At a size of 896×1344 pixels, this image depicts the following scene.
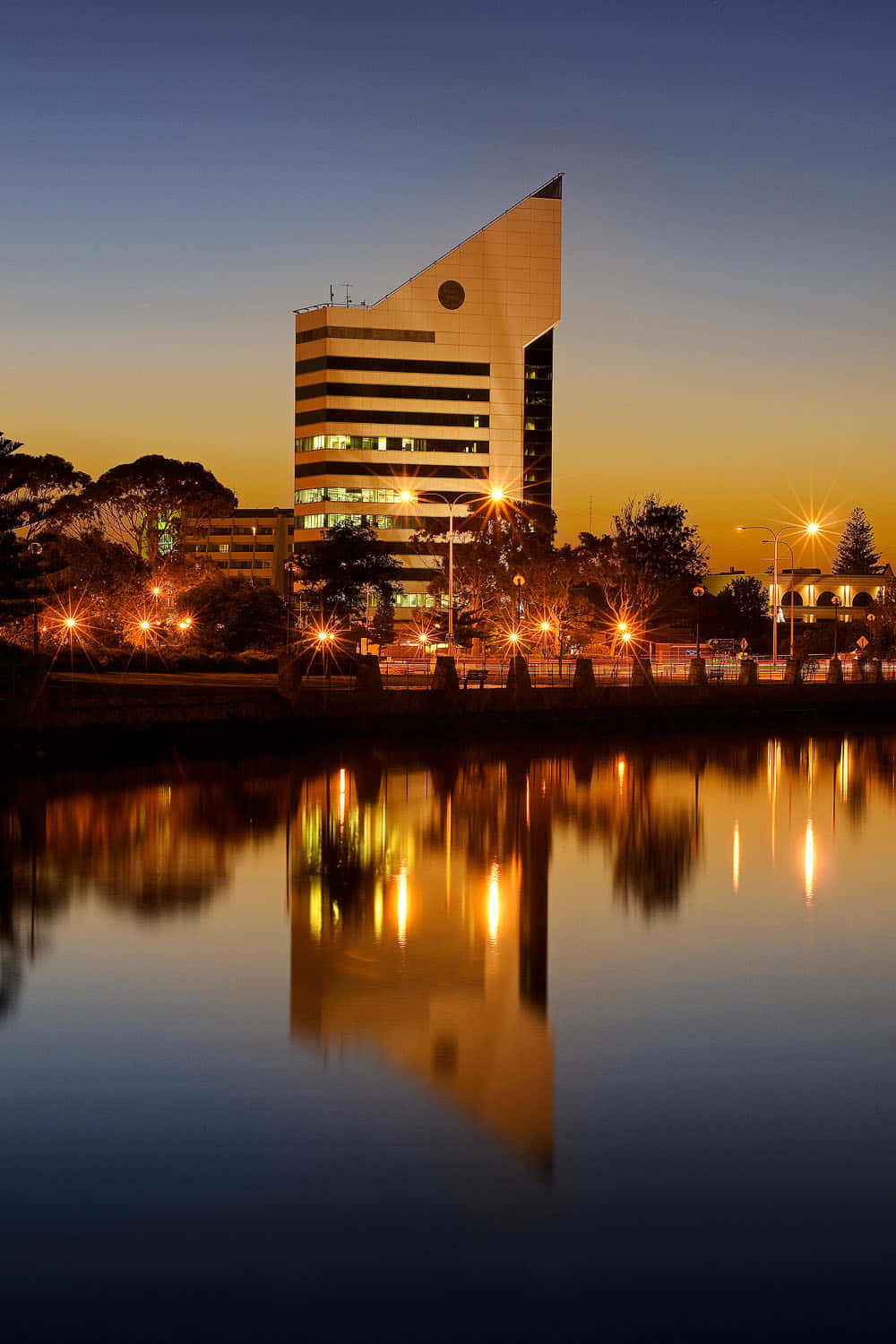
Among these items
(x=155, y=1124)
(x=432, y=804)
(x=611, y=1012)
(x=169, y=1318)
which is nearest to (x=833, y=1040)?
(x=611, y=1012)

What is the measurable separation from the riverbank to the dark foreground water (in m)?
11.4

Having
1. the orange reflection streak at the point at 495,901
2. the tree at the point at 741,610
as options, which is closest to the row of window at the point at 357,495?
the tree at the point at 741,610

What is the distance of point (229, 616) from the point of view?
3105 inches

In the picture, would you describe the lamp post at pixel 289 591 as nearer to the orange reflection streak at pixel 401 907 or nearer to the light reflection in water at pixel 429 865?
the light reflection in water at pixel 429 865

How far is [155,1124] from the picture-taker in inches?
446

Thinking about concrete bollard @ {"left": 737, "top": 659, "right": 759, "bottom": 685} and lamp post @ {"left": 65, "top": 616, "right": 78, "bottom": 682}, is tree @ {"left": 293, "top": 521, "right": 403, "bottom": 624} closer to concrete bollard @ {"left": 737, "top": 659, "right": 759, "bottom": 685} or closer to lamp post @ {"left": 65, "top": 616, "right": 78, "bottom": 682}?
lamp post @ {"left": 65, "top": 616, "right": 78, "bottom": 682}

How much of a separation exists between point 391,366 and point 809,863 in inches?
6043

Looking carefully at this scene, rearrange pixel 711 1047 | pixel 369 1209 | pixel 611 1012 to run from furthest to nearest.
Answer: pixel 611 1012 → pixel 711 1047 → pixel 369 1209

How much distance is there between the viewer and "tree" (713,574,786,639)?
14812 centimetres

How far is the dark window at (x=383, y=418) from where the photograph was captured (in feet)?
568

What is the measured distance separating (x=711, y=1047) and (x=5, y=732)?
2559 cm

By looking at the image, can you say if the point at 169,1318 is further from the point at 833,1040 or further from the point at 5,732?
the point at 5,732

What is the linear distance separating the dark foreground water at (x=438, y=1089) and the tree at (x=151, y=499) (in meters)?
53.5

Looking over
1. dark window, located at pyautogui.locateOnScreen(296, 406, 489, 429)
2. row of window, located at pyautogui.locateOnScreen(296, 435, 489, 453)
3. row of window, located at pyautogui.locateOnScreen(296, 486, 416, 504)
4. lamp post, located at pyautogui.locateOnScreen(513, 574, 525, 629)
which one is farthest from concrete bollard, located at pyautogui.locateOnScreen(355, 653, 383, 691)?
dark window, located at pyautogui.locateOnScreen(296, 406, 489, 429)
